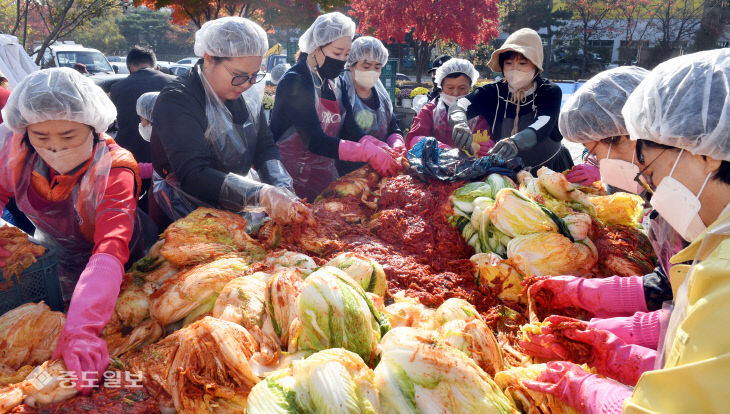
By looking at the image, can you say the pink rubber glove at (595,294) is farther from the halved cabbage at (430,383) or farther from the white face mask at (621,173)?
the halved cabbage at (430,383)

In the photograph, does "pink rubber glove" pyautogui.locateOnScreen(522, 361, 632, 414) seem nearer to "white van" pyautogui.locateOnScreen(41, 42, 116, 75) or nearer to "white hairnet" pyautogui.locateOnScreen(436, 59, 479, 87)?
"white hairnet" pyautogui.locateOnScreen(436, 59, 479, 87)

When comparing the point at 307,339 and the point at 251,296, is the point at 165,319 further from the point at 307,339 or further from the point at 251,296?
the point at 307,339

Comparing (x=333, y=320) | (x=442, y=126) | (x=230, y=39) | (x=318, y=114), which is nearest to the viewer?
(x=333, y=320)

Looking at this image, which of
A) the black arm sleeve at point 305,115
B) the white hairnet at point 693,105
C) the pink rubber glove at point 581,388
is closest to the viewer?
the white hairnet at point 693,105

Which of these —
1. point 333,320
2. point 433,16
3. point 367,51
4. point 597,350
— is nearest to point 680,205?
point 597,350

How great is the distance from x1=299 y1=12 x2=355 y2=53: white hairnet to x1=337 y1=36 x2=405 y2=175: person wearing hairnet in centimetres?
41

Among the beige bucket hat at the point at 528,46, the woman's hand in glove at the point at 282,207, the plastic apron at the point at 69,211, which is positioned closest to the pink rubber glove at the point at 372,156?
the woman's hand in glove at the point at 282,207

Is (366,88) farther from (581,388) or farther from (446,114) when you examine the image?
(581,388)

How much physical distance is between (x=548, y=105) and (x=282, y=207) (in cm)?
253

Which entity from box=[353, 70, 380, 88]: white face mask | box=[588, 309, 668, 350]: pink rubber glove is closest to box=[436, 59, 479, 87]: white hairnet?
box=[353, 70, 380, 88]: white face mask

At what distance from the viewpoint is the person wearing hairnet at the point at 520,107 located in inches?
137

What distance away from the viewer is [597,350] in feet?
5.49

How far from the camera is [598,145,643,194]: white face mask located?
76.7 inches

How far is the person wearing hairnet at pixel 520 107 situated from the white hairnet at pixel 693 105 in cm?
187
